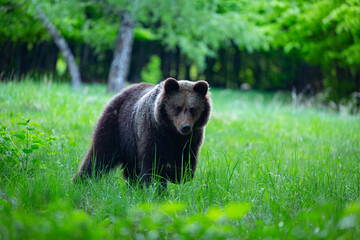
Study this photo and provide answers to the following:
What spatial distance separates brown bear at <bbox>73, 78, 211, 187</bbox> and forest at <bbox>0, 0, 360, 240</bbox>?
0.04 meters

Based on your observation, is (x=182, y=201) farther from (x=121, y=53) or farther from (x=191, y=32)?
(x=191, y=32)

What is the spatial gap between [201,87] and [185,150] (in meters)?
0.81

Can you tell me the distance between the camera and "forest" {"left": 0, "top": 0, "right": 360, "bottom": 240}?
2.89m

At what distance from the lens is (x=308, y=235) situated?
8.89ft

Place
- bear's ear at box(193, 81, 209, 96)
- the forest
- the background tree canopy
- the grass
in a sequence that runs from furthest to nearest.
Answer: the background tree canopy, bear's ear at box(193, 81, 209, 96), the forest, the grass

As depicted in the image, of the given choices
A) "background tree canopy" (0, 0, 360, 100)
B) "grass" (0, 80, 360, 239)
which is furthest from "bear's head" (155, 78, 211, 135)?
"background tree canopy" (0, 0, 360, 100)

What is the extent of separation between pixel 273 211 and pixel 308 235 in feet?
2.28

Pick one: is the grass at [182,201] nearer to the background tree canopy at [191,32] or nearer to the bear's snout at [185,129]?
the bear's snout at [185,129]

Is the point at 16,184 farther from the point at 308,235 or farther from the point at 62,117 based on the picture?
the point at 62,117

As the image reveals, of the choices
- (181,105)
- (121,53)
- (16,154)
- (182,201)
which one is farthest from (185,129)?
(121,53)

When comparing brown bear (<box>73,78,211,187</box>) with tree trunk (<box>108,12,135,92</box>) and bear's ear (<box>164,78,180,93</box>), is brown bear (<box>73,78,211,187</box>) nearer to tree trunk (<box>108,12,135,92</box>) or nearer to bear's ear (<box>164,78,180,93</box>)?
bear's ear (<box>164,78,180,93</box>)

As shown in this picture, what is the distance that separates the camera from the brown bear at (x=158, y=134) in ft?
14.0

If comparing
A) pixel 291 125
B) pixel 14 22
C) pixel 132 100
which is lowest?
pixel 291 125

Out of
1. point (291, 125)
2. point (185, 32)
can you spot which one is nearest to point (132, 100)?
point (291, 125)
